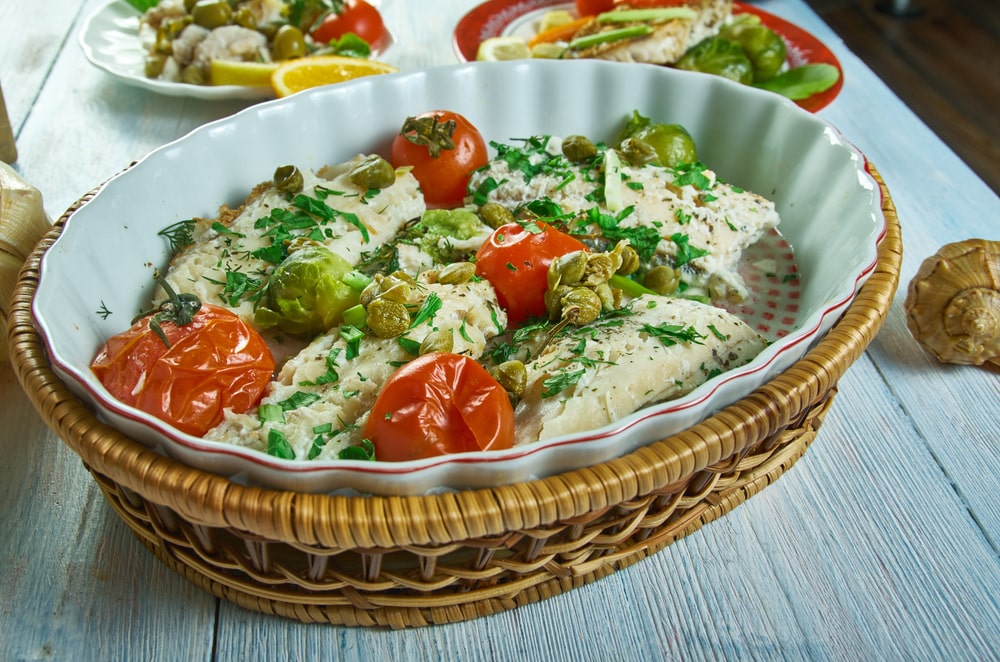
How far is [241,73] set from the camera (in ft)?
15.3

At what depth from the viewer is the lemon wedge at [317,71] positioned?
4.39 meters

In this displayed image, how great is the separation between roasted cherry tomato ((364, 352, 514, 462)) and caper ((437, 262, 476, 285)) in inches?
24.5

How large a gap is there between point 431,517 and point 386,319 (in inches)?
36.0

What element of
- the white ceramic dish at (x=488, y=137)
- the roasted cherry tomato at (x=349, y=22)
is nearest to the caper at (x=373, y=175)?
the white ceramic dish at (x=488, y=137)

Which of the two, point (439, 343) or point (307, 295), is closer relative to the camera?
point (439, 343)

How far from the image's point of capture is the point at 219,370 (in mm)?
2562

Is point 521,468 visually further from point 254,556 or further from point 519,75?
point 519,75

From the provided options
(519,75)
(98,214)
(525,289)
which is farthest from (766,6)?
(98,214)

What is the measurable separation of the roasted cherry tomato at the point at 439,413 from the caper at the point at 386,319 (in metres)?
0.34

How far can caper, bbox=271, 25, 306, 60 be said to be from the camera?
16.3ft

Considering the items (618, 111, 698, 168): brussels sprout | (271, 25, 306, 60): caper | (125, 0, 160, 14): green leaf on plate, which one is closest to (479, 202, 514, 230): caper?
(618, 111, 698, 168): brussels sprout

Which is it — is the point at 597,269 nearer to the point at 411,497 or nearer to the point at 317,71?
the point at 411,497

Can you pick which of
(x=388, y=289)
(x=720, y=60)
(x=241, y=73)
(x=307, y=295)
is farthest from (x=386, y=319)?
(x=720, y=60)

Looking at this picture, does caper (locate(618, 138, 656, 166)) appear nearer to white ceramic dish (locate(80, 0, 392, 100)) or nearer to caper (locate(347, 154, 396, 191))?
caper (locate(347, 154, 396, 191))
